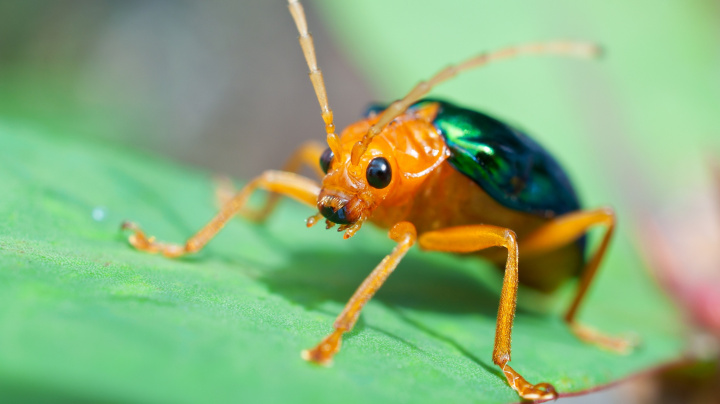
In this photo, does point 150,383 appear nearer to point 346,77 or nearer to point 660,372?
point 660,372

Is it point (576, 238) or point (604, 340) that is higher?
point (576, 238)

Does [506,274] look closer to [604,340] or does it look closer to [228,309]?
[604,340]

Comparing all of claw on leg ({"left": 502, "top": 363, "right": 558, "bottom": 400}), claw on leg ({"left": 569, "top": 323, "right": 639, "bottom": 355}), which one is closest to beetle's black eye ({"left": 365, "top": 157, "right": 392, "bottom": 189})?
claw on leg ({"left": 502, "top": 363, "right": 558, "bottom": 400})

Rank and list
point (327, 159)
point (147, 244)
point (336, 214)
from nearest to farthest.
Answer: point (336, 214)
point (147, 244)
point (327, 159)

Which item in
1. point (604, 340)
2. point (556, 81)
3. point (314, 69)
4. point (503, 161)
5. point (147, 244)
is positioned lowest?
point (147, 244)

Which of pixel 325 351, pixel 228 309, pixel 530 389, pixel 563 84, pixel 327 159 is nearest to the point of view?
pixel 325 351

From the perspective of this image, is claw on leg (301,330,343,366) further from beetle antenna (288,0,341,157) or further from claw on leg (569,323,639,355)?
claw on leg (569,323,639,355)

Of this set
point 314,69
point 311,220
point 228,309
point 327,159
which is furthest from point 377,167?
point 228,309

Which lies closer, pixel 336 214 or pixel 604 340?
pixel 336 214
